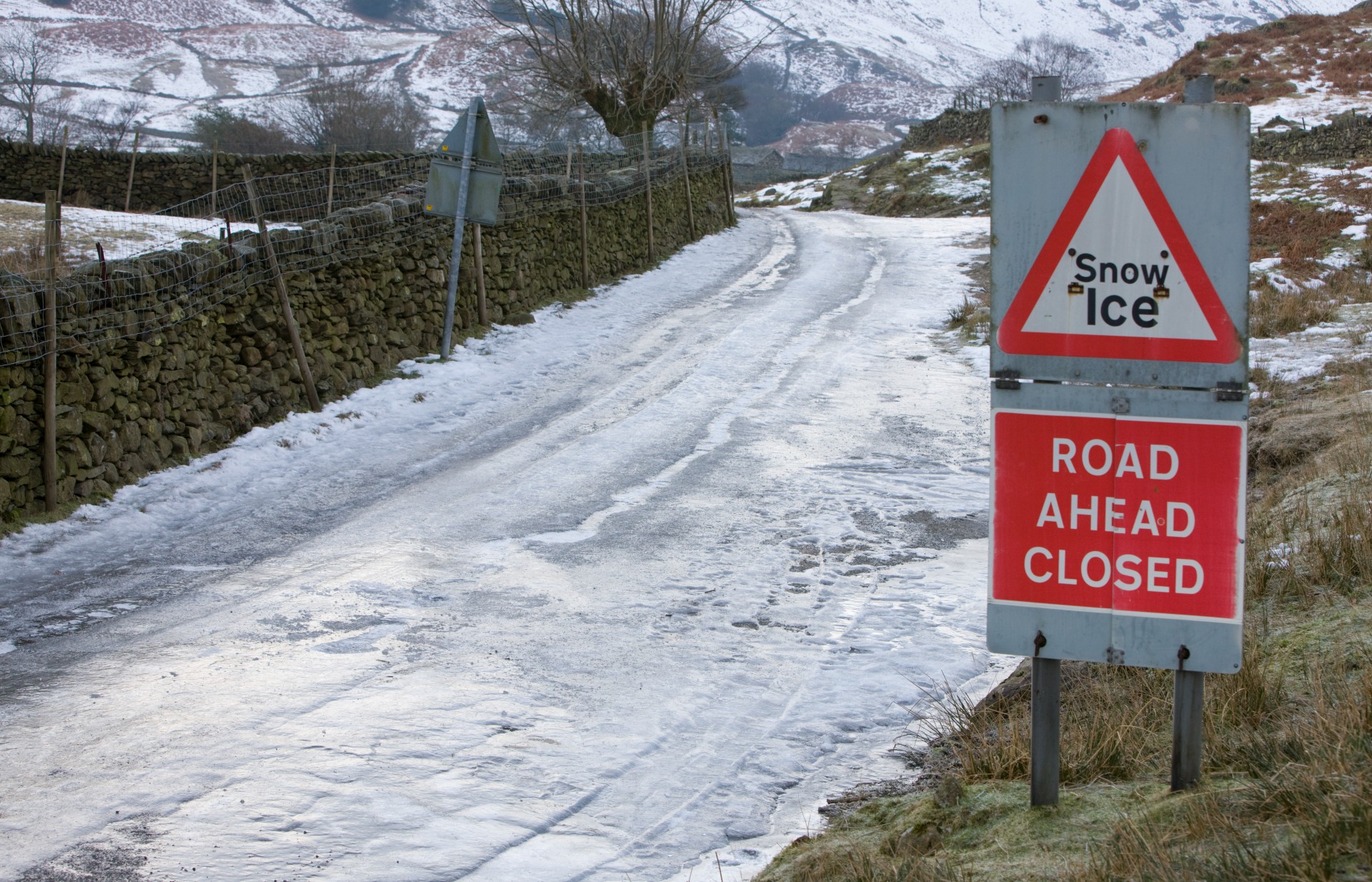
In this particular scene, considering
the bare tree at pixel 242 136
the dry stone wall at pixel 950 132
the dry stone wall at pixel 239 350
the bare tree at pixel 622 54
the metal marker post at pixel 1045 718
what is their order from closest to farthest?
the metal marker post at pixel 1045 718 < the dry stone wall at pixel 239 350 < the bare tree at pixel 622 54 < the dry stone wall at pixel 950 132 < the bare tree at pixel 242 136

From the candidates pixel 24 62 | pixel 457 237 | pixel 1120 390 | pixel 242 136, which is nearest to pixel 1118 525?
pixel 1120 390

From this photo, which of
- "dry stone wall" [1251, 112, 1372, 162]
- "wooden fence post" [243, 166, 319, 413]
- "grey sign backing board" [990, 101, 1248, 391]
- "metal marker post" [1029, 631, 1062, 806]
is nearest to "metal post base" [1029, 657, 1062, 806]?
"metal marker post" [1029, 631, 1062, 806]

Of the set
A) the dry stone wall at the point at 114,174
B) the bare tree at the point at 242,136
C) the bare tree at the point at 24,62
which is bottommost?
the dry stone wall at the point at 114,174

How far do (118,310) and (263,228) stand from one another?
1.95m

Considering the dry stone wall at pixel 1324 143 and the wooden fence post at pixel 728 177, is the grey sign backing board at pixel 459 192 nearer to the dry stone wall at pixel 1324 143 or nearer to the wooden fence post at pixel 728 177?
the wooden fence post at pixel 728 177

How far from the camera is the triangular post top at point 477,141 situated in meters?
12.6

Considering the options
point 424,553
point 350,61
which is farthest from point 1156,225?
point 350,61

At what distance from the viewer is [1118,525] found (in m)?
2.80

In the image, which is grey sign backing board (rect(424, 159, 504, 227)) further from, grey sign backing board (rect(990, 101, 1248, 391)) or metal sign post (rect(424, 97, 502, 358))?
grey sign backing board (rect(990, 101, 1248, 391))

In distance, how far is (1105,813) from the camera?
116 inches

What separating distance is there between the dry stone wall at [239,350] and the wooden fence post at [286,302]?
9cm

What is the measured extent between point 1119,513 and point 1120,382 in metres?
0.33

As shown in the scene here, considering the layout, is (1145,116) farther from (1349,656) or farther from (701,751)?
(701,751)

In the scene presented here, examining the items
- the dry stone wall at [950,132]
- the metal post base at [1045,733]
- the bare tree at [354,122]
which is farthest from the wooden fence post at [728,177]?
the bare tree at [354,122]
